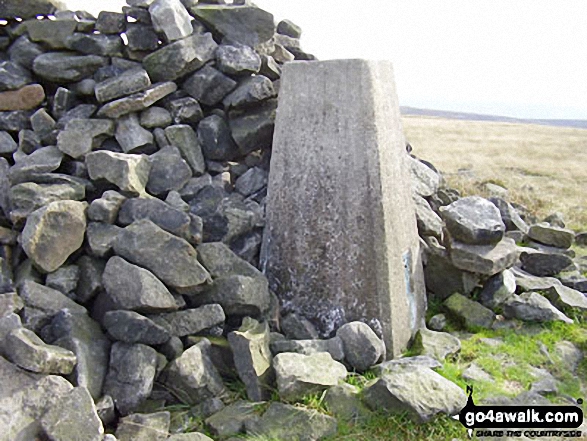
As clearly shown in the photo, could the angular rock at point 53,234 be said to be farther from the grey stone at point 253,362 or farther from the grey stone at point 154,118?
the grey stone at point 253,362

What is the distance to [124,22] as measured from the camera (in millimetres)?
5562

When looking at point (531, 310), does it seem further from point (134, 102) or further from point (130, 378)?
point (134, 102)

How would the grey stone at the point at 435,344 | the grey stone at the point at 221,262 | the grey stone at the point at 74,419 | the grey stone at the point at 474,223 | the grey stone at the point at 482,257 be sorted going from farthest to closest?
the grey stone at the point at 474,223
the grey stone at the point at 482,257
the grey stone at the point at 435,344
the grey stone at the point at 221,262
the grey stone at the point at 74,419

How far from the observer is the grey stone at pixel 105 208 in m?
4.53

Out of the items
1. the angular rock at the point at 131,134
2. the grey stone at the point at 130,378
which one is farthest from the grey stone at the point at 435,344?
the angular rock at the point at 131,134

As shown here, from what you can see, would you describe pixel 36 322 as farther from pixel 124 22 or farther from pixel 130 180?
pixel 124 22

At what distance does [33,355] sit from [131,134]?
8.00ft

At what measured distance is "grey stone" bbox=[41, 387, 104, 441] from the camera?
Answer: 3383 mm

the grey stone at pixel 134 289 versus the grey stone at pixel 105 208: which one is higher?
the grey stone at pixel 105 208

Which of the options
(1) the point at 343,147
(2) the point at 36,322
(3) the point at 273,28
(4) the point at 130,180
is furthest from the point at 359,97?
(2) the point at 36,322

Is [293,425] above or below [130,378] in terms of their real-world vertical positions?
below

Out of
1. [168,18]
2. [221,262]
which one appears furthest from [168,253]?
[168,18]

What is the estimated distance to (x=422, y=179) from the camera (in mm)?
6852

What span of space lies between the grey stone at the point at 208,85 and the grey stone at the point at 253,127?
0.26 m
